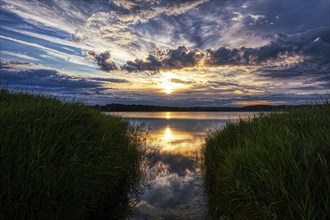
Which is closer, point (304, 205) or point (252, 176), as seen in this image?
point (304, 205)

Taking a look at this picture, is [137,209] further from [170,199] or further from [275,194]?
[275,194]

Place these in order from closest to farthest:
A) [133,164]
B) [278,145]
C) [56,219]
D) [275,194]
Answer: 1. [275,194]
2. [56,219]
3. [278,145]
4. [133,164]

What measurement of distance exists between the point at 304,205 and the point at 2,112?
276 inches

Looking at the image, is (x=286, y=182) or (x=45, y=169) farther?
(x=45, y=169)

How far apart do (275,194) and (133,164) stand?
1024 centimetres

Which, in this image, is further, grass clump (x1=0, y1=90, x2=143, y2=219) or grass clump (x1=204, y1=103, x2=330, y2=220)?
grass clump (x1=0, y1=90, x2=143, y2=219)

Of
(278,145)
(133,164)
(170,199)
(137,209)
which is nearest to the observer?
(278,145)

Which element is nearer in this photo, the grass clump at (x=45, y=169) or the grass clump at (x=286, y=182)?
the grass clump at (x=286, y=182)

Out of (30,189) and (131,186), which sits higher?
(30,189)

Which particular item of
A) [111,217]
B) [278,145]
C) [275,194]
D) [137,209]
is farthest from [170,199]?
[275,194]

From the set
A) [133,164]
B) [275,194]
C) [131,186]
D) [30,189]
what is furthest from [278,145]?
[133,164]

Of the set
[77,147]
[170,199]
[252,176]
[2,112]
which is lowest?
[170,199]

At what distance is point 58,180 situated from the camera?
6078mm

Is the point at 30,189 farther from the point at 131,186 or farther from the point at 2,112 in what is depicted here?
the point at 131,186
